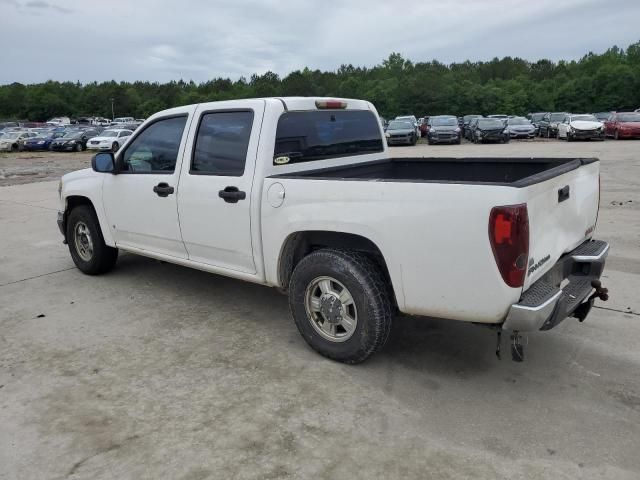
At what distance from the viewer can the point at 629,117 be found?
2930 centimetres

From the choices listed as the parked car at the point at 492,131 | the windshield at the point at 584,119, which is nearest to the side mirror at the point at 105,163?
the parked car at the point at 492,131

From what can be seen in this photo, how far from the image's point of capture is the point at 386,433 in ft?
9.95

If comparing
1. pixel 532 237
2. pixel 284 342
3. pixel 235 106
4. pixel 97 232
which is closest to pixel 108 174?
pixel 97 232

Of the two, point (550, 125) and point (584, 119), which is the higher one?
point (584, 119)

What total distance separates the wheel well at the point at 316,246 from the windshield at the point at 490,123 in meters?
29.1

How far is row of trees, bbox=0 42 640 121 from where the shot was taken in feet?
202

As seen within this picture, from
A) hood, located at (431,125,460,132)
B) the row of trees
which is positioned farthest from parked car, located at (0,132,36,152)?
the row of trees

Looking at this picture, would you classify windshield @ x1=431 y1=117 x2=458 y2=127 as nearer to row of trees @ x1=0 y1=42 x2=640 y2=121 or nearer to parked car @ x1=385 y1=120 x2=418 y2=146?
parked car @ x1=385 y1=120 x2=418 y2=146

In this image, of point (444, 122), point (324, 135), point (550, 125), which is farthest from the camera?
point (550, 125)

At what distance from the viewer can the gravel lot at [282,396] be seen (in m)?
2.81

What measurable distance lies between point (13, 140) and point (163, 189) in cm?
3835

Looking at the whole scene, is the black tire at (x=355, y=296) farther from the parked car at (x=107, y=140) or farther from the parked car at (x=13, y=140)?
the parked car at (x=13, y=140)

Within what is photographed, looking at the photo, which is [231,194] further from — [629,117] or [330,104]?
[629,117]

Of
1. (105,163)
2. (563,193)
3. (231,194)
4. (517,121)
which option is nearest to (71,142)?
(517,121)
